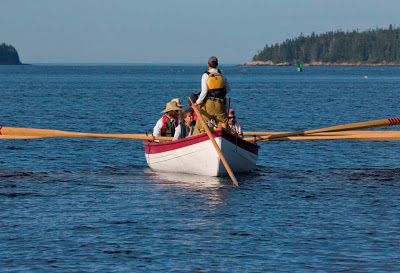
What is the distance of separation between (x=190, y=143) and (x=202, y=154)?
44cm

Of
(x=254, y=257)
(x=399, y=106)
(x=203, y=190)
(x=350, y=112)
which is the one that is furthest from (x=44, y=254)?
(x=399, y=106)

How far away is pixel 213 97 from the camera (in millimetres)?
21172

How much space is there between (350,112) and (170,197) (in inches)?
1714

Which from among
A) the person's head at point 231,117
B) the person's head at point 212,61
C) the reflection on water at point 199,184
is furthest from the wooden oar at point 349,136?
the person's head at point 212,61

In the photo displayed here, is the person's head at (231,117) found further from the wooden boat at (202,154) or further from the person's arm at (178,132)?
the person's arm at (178,132)

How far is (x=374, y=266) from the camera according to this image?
40.7ft

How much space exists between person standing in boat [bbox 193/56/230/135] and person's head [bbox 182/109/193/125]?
1.11 m

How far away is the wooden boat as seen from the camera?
2047 centimetres

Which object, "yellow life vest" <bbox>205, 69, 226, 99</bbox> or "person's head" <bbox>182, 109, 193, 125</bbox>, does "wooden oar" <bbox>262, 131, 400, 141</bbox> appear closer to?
"person's head" <bbox>182, 109, 193, 125</bbox>

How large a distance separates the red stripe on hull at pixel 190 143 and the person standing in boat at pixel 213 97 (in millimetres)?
514

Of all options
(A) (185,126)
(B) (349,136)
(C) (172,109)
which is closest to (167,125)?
(C) (172,109)

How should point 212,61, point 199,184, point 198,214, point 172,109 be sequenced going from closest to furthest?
1. point 198,214
2. point 199,184
3. point 212,61
4. point 172,109

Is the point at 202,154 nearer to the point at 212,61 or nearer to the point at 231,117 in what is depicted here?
the point at 231,117

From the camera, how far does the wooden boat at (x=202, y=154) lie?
20469 mm
